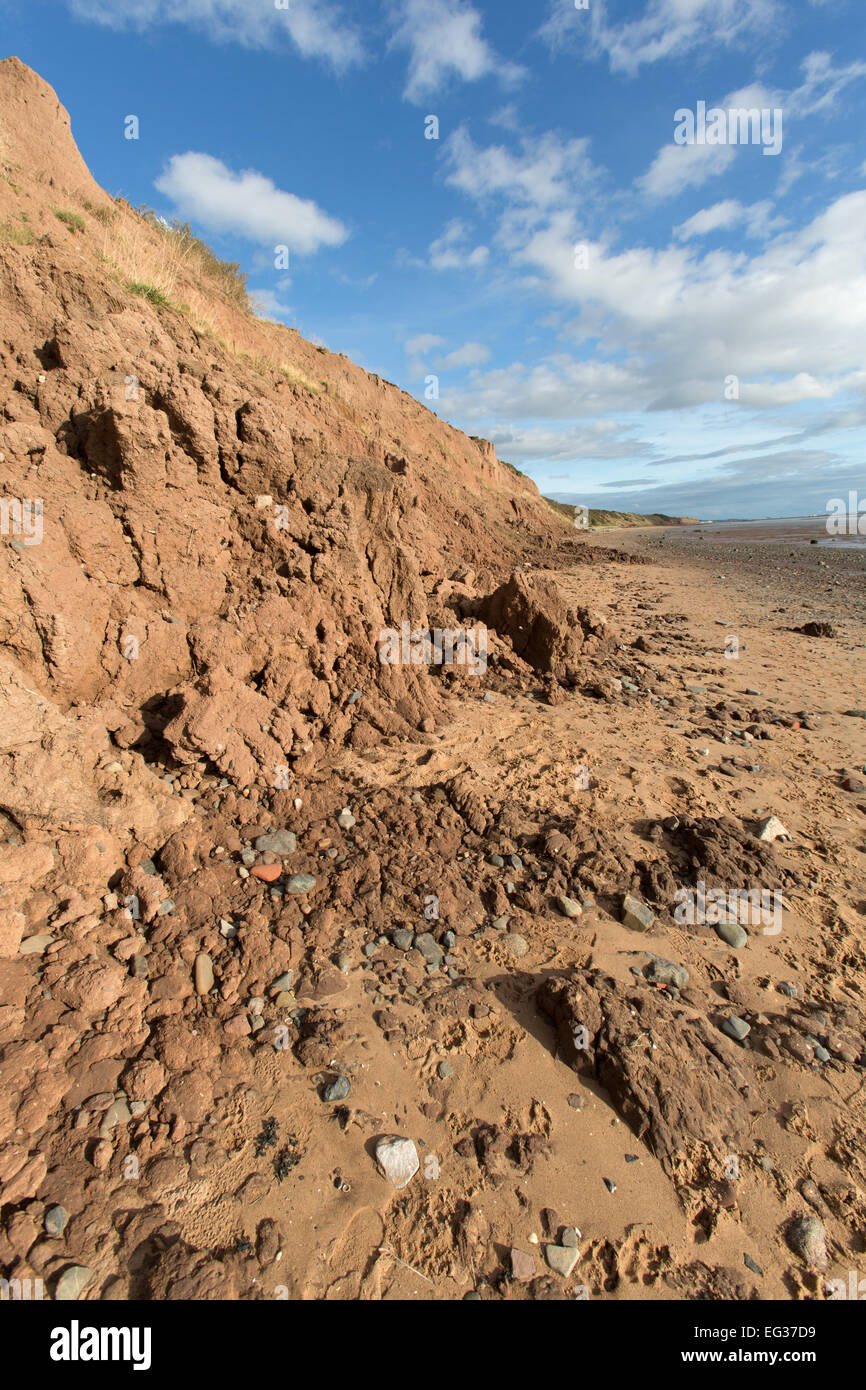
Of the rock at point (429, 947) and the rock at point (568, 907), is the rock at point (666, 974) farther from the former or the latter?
the rock at point (429, 947)

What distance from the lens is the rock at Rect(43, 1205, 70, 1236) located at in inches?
68.4

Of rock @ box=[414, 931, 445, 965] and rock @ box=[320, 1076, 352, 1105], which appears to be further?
rock @ box=[414, 931, 445, 965]

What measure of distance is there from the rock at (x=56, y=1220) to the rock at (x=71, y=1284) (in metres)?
0.12

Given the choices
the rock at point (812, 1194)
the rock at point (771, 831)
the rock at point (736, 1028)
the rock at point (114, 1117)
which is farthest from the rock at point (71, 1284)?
the rock at point (771, 831)

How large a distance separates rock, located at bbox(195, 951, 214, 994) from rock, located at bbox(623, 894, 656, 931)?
218 centimetres

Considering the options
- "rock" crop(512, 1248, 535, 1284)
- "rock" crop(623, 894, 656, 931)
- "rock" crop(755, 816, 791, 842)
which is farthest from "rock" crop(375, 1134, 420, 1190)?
"rock" crop(755, 816, 791, 842)

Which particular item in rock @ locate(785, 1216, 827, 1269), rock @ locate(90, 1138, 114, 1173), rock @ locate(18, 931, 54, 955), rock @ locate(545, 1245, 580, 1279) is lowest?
rock @ locate(785, 1216, 827, 1269)

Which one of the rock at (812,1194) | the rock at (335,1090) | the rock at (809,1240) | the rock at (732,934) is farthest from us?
the rock at (732,934)

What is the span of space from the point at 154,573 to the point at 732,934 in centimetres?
448

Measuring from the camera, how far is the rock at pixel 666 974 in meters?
2.80

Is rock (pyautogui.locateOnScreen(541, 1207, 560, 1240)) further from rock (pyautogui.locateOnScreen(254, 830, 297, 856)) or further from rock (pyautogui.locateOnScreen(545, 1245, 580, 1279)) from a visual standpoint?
rock (pyautogui.locateOnScreen(254, 830, 297, 856))

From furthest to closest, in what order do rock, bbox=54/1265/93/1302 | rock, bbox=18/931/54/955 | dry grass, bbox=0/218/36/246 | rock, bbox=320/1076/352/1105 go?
dry grass, bbox=0/218/36/246 → rock, bbox=18/931/54/955 → rock, bbox=320/1076/352/1105 → rock, bbox=54/1265/93/1302

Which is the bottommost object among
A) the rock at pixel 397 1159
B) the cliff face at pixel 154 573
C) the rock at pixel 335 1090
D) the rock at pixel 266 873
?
the rock at pixel 397 1159

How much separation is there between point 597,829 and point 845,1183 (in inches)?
77.0
